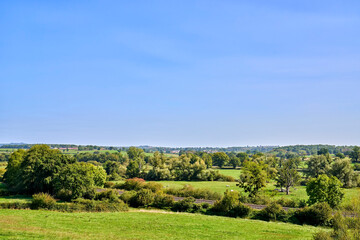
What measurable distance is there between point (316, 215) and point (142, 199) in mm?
28621

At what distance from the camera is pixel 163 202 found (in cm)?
4772

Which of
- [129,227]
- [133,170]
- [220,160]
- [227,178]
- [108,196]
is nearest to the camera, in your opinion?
[129,227]

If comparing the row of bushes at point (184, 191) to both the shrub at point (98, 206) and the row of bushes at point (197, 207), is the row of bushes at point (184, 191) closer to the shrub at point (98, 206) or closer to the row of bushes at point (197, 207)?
the row of bushes at point (197, 207)

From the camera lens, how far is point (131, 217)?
37.2 metres

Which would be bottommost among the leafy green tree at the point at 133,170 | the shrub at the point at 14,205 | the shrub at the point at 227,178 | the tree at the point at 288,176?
the shrub at the point at 227,178

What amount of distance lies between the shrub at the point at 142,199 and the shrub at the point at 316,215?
25.0 metres

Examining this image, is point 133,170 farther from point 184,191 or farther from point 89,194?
point 89,194

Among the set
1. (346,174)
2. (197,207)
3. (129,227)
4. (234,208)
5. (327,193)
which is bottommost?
(197,207)

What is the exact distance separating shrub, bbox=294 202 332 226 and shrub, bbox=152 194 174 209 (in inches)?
822

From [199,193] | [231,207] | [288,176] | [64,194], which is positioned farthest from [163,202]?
[288,176]

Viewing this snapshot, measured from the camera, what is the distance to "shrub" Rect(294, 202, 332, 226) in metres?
37.1

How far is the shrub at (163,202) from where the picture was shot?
47.3 meters

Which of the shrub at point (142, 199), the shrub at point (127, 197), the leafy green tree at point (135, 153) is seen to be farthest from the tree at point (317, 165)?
the leafy green tree at point (135, 153)

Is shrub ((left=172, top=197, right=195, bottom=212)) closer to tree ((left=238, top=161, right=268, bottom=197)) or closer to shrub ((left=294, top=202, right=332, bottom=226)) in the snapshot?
tree ((left=238, top=161, right=268, bottom=197))
